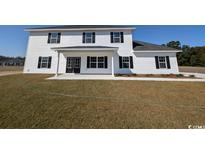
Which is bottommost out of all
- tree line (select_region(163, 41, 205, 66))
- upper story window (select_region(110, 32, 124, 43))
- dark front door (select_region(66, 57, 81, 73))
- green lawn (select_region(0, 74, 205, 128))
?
green lawn (select_region(0, 74, 205, 128))

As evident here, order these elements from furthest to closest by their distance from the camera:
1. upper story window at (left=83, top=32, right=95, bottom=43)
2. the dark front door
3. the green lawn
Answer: upper story window at (left=83, top=32, right=95, bottom=43) → the dark front door → the green lawn

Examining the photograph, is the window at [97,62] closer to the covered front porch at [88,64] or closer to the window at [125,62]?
the covered front porch at [88,64]

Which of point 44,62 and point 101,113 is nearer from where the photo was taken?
point 101,113

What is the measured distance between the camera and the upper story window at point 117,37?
13.3 metres

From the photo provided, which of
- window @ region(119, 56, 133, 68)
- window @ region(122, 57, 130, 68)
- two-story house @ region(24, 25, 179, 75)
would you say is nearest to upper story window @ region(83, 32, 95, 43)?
two-story house @ region(24, 25, 179, 75)

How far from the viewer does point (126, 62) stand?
13.1 meters

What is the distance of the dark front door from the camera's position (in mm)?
A: 13164

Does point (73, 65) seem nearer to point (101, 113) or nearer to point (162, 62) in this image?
point (101, 113)

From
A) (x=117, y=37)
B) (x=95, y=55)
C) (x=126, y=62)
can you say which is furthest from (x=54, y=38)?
(x=126, y=62)

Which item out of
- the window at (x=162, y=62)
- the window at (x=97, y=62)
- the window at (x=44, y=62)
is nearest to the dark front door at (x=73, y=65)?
the window at (x=97, y=62)

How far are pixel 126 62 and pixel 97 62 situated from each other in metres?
3.70

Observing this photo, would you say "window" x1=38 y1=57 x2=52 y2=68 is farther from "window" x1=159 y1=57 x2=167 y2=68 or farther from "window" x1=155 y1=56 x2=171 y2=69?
"window" x1=159 y1=57 x2=167 y2=68

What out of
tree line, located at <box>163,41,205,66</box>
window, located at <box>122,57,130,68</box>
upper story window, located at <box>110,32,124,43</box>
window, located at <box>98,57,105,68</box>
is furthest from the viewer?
tree line, located at <box>163,41,205,66</box>
